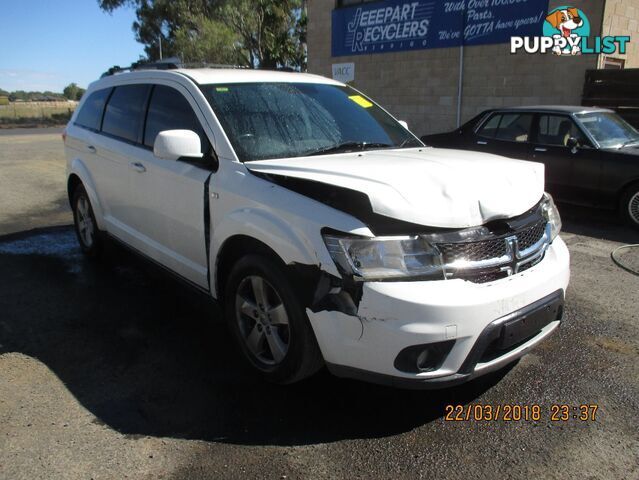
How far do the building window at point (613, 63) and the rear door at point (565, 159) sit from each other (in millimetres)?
5920

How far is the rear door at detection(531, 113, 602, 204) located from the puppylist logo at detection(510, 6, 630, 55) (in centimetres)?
545

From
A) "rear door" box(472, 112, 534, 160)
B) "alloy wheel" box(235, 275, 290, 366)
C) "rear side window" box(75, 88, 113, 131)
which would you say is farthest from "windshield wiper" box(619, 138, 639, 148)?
"rear side window" box(75, 88, 113, 131)

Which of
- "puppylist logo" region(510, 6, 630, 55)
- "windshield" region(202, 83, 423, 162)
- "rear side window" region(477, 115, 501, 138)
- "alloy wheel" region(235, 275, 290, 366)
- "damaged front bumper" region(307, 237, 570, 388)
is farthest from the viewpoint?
"puppylist logo" region(510, 6, 630, 55)

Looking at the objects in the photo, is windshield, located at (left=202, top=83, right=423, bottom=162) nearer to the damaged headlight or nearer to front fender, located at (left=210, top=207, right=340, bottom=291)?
front fender, located at (left=210, top=207, right=340, bottom=291)

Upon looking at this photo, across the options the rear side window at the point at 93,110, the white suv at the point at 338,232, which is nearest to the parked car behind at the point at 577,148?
the white suv at the point at 338,232

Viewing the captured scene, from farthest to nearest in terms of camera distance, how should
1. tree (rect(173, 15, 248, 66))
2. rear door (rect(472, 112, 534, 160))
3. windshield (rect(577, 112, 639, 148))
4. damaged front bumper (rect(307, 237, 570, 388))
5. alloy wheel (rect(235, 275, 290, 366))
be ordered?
tree (rect(173, 15, 248, 66)) → rear door (rect(472, 112, 534, 160)) → windshield (rect(577, 112, 639, 148)) → alloy wheel (rect(235, 275, 290, 366)) → damaged front bumper (rect(307, 237, 570, 388))

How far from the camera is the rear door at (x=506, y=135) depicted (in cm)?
830

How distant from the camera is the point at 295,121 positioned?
12.4 feet

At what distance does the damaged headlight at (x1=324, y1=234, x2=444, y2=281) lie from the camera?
256 cm

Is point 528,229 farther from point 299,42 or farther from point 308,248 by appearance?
point 299,42

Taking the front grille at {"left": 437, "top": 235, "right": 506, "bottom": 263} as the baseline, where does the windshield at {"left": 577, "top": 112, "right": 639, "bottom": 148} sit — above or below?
above

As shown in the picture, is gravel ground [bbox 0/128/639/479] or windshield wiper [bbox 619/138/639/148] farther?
windshield wiper [bbox 619/138/639/148]

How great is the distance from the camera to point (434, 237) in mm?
2625

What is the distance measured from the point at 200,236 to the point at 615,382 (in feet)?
8.92
